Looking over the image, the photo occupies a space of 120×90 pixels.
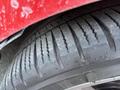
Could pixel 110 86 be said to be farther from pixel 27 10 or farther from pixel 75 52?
pixel 27 10

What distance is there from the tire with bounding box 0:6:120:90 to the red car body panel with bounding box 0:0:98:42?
105 millimetres

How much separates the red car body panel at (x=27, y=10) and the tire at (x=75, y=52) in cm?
11

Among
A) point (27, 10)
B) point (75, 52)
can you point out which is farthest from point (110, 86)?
point (27, 10)

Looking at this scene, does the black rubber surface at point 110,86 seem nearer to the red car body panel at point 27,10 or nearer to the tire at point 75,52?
the tire at point 75,52

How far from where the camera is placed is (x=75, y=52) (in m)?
0.81

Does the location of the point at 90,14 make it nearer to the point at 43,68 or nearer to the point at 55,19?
the point at 55,19

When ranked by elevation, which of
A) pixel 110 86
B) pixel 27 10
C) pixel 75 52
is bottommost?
pixel 110 86

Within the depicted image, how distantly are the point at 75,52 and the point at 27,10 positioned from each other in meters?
0.19

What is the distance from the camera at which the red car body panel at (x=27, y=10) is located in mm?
744

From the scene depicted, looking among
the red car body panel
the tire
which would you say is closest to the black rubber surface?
the tire

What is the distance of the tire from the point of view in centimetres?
79

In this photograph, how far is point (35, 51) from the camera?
3.01 ft

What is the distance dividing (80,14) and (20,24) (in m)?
0.19

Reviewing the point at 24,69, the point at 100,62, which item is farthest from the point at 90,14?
the point at 24,69
